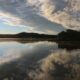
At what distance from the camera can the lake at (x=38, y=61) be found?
2.18 m

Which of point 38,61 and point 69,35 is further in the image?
point 69,35

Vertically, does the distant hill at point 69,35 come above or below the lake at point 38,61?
above

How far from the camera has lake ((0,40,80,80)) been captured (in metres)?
2.18

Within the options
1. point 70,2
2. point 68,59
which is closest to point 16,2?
point 70,2

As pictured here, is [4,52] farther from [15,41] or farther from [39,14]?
[39,14]

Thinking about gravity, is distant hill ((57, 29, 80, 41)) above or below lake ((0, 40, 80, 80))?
above

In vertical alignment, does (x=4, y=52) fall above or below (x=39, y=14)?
below

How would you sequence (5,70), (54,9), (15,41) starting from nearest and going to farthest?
1. (5,70)
2. (15,41)
3. (54,9)

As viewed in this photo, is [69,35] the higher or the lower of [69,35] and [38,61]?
the higher

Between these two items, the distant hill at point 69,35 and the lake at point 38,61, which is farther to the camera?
the distant hill at point 69,35

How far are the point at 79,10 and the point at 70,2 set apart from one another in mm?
141

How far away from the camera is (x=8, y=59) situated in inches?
88.5

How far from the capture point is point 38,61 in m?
2.28

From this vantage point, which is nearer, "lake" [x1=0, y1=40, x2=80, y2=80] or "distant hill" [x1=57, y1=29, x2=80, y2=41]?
"lake" [x1=0, y1=40, x2=80, y2=80]
